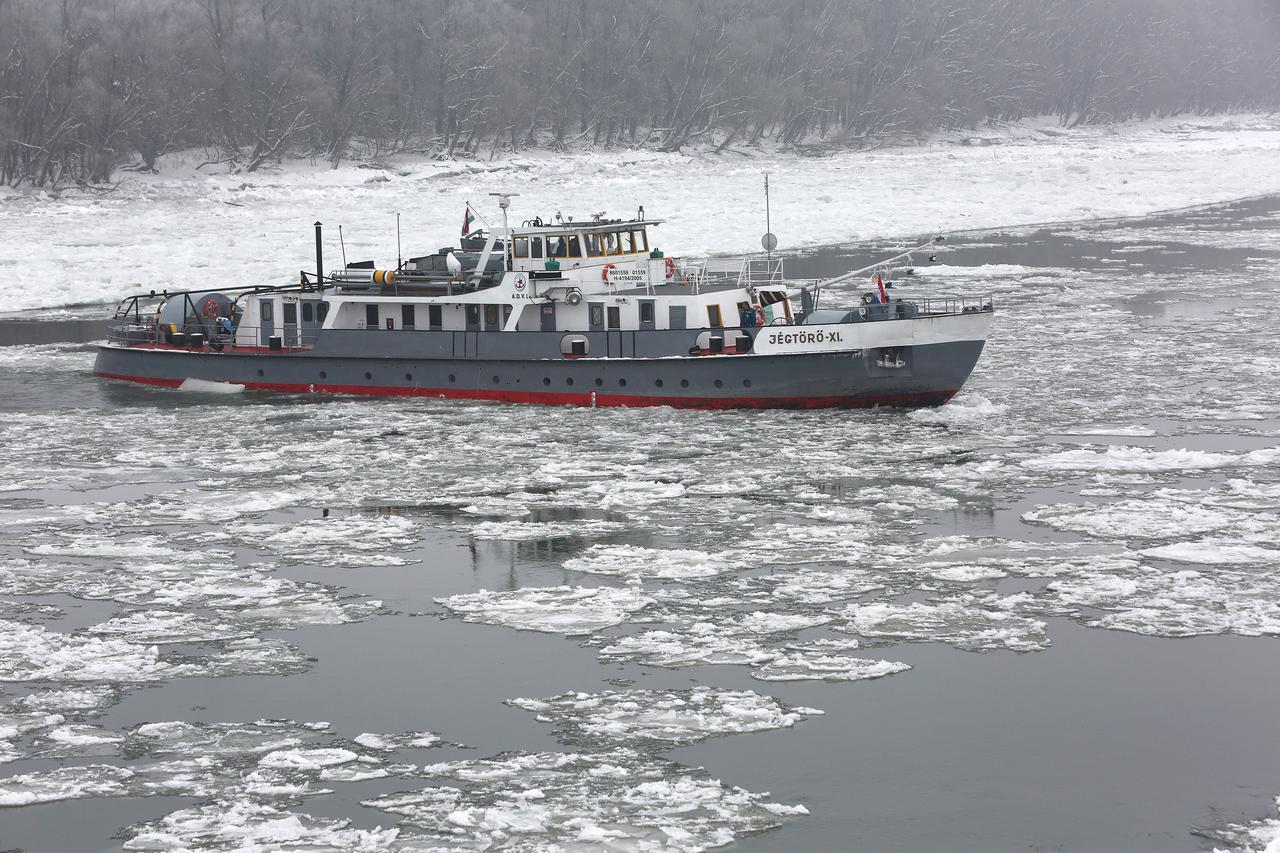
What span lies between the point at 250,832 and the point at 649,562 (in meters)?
8.38

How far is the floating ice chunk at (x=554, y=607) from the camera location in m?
17.3

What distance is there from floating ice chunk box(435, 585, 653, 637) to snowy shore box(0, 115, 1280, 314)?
35.2 m

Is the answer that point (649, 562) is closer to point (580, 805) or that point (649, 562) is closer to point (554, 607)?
point (554, 607)

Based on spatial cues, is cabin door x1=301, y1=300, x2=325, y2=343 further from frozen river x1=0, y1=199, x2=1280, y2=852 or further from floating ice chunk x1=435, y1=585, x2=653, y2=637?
floating ice chunk x1=435, y1=585, x2=653, y2=637

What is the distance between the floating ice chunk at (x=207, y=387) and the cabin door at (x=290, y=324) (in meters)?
1.60

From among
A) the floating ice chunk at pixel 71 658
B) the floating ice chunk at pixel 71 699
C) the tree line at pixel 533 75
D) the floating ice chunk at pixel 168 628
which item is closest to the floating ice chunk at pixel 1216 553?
the floating ice chunk at pixel 168 628

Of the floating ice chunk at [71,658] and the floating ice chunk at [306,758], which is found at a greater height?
the floating ice chunk at [71,658]

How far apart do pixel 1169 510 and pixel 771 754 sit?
10.3 meters

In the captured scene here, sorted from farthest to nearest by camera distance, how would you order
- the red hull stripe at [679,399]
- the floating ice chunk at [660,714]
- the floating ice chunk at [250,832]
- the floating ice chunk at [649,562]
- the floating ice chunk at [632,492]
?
the red hull stripe at [679,399] < the floating ice chunk at [632,492] < the floating ice chunk at [649,562] < the floating ice chunk at [660,714] < the floating ice chunk at [250,832]

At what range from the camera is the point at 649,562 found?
19750 mm

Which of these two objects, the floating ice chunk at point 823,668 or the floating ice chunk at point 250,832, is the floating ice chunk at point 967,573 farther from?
the floating ice chunk at point 250,832

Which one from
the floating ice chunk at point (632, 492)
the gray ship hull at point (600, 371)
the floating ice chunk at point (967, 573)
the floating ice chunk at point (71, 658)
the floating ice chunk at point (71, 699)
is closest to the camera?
the floating ice chunk at point (71, 699)

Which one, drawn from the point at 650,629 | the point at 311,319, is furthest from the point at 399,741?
the point at 311,319

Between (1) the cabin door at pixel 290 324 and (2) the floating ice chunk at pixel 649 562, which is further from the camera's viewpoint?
(1) the cabin door at pixel 290 324
